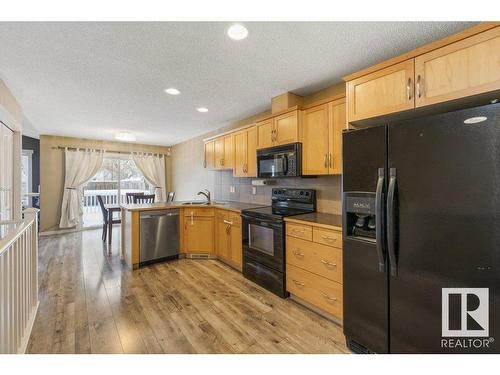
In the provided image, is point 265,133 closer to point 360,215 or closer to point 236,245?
point 236,245

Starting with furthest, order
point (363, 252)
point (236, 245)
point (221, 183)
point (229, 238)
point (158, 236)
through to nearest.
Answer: point (221, 183) → point (158, 236) → point (229, 238) → point (236, 245) → point (363, 252)

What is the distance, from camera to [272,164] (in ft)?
9.64

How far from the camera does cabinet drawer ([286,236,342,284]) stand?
199 cm

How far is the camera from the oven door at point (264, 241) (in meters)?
2.52

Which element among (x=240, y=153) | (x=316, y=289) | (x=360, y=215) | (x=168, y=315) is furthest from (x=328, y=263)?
(x=240, y=153)

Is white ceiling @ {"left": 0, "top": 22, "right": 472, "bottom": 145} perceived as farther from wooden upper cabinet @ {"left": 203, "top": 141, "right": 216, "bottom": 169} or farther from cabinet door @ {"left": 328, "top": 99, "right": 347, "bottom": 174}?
wooden upper cabinet @ {"left": 203, "top": 141, "right": 216, "bottom": 169}

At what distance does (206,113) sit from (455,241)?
136 inches

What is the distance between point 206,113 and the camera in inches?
148

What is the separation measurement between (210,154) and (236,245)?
1957mm

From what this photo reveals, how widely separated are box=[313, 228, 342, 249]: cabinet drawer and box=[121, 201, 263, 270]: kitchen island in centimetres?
130

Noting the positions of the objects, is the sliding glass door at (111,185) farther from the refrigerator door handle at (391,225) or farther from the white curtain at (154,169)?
the refrigerator door handle at (391,225)

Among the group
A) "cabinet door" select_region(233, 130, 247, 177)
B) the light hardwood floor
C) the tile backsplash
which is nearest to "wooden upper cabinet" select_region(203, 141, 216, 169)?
the tile backsplash
